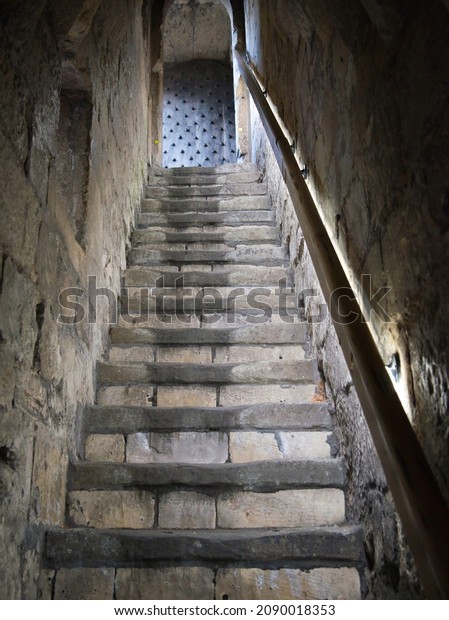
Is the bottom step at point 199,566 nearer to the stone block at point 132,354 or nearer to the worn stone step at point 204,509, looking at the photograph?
the worn stone step at point 204,509

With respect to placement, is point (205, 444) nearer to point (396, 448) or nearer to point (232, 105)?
point (396, 448)

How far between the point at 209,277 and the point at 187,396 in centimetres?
104

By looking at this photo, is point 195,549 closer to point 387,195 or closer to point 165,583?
point 165,583

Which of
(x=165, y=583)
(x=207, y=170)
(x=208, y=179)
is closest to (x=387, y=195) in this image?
(x=165, y=583)

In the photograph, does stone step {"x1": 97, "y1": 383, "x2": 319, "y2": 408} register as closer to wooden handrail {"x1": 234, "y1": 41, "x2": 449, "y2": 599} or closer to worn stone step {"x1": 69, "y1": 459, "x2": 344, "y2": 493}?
worn stone step {"x1": 69, "y1": 459, "x2": 344, "y2": 493}

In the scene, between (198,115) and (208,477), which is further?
(198,115)

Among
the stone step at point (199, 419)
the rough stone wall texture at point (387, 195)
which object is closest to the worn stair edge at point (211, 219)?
the rough stone wall texture at point (387, 195)

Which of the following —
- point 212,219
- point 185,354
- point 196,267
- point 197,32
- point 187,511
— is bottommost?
point 187,511

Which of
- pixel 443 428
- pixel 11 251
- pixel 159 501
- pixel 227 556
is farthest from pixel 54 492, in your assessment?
pixel 443 428

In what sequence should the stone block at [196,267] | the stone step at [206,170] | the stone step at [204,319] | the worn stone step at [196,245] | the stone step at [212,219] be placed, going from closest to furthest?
1. the stone step at [204,319]
2. the stone block at [196,267]
3. the worn stone step at [196,245]
4. the stone step at [212,219]
5. the stone step at [206,170]

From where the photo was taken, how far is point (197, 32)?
853 centimetres

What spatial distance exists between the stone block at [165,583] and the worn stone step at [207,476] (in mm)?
312

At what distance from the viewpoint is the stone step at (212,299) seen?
3.07 m

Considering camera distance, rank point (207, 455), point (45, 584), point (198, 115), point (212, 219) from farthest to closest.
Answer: point (198, 115) → point (212, 219) → point (207, 455) → point (45, 584)
